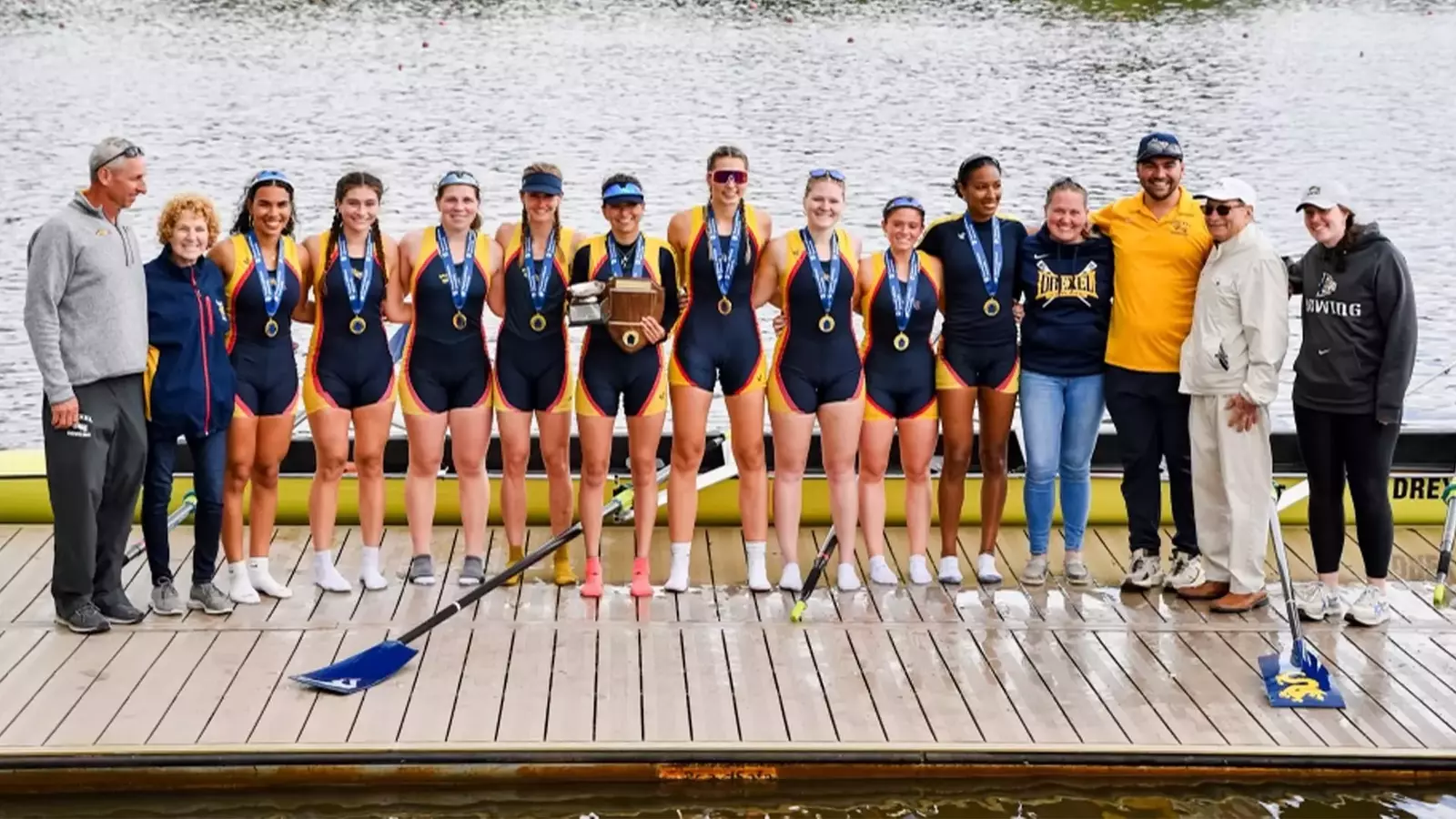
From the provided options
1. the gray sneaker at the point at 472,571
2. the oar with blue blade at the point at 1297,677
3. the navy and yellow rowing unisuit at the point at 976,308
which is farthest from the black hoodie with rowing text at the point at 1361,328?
the gray sneaker at the point at 472,571

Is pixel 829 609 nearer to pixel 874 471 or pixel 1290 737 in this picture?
pixel 874 471

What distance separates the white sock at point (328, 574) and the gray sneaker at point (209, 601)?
15.0 inches

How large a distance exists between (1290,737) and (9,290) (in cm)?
1502

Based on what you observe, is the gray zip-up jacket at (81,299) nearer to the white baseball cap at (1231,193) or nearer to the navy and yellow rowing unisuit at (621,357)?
the navy and yellow rowing unisuit at (621,357)

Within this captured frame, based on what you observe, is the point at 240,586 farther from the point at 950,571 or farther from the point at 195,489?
the point at 950,571

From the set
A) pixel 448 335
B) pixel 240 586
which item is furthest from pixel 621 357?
pixel 240 586

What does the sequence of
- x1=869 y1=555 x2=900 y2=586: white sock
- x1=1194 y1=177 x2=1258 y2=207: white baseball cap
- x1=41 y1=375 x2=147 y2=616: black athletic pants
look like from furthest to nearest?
x1=869 y1=555 x2=900 y2=586: white sock < x1=1194 y1=177 x2=1258 y2=207: white baseball cap < x1=41 y1=375 x2=147 y2=616: black athletic pants

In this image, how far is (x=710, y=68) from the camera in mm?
35156

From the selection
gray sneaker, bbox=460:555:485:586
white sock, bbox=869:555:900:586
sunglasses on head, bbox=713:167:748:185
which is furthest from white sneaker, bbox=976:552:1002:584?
gray sneaker, bbox=460:555:485:586

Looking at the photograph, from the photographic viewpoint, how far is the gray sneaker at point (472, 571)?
268 inches

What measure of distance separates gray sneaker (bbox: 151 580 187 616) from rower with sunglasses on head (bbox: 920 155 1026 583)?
2952mm

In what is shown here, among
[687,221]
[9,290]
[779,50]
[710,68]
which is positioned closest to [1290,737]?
[687,221]

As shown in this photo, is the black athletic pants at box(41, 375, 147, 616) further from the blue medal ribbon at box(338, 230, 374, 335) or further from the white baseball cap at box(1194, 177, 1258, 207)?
the white baseball cap at box(1194, 177, 1258, 207)

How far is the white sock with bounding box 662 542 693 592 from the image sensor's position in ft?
22.3
